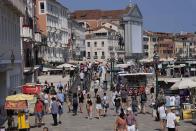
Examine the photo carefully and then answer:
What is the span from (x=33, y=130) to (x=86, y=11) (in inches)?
6082

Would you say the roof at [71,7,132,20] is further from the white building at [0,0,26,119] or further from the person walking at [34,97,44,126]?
the person walking at [34,97,44,126]

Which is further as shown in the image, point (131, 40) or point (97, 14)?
point (131, 40)

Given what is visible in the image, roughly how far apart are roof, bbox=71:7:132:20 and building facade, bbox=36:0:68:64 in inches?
2316

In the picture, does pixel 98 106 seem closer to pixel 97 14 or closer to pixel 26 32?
pixel 26 32

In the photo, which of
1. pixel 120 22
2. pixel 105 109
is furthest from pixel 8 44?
pixel 120 22

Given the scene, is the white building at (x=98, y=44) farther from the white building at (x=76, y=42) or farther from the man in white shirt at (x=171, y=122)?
the man in white shirt at (x=171, y=122)

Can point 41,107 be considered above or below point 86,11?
below

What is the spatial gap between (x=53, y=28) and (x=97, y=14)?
262ft

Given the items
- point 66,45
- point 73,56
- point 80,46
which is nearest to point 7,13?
point 66,45

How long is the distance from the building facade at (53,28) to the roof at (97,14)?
193 feet

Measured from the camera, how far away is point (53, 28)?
102312 millimetres

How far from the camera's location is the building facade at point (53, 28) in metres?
96.3

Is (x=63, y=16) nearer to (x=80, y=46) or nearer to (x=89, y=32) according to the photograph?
(x=80, y=46)

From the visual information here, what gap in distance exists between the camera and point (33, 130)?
30.0 m
